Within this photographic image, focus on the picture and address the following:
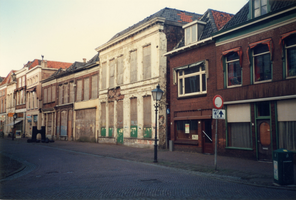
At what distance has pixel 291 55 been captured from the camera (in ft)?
47.0

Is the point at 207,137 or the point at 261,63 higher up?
the point at 261,63

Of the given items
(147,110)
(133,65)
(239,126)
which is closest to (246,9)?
(239,126)

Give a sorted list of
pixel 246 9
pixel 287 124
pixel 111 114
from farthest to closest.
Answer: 1. pixel 111 114
2. pixel 246 9
3. pixel 287 124

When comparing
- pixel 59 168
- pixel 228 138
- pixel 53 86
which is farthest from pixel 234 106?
pixel 53 86

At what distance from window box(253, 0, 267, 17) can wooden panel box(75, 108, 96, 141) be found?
2188 centimetres

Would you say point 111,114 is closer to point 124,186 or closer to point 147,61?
point 147,61

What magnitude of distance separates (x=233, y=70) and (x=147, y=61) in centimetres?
931

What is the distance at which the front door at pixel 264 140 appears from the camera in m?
15.0

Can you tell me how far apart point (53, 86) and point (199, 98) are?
99.0ft

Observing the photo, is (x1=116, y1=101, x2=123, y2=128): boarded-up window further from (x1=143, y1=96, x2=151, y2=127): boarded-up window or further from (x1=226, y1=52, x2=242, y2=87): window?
(x1=226, y1=52, x2=242, y2=87): window

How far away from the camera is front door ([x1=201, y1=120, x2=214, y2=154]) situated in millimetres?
18672

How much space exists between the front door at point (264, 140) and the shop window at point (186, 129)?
5106mm

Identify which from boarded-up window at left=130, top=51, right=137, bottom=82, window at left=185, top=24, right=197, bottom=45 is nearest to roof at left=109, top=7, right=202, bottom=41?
window at left=185, top=24, right=197, bottom=45

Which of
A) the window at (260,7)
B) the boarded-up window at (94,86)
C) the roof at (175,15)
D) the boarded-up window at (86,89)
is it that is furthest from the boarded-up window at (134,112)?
the window at (260,7)
